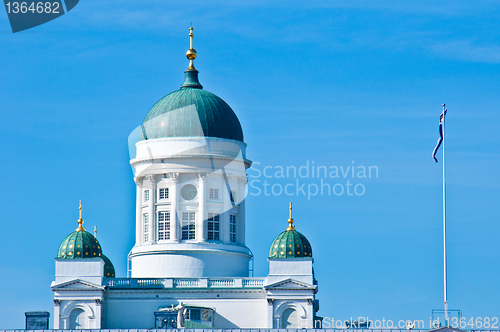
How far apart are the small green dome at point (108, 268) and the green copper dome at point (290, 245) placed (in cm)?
1494

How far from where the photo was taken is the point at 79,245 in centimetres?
12731

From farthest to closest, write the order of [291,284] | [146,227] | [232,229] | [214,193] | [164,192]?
[232,229] < [146,227] < [214,193] < [164,192] < [291,284]

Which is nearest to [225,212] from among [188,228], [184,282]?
[188,228]

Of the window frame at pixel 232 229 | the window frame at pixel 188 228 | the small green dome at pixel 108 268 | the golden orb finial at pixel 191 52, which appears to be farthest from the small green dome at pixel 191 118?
the small green dome at pixel 108 268

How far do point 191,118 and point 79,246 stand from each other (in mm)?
15846

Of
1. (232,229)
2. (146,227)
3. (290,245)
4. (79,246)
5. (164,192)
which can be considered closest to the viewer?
(79,246)

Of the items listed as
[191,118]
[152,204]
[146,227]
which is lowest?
[146,227]

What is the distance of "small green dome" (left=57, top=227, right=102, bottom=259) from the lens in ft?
416

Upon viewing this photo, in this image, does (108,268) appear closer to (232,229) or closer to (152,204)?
(152,204)

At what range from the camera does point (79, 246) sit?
127 metres

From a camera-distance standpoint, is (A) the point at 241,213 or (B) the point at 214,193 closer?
(B) the point at 214,193

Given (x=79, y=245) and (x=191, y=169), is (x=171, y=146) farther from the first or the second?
(x=79, y=245)

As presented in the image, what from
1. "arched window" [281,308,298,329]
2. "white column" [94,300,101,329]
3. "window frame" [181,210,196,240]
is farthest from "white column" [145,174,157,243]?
"arched window" [281,308,298,329]

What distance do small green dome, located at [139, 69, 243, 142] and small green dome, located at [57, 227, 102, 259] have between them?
39.6 ft
